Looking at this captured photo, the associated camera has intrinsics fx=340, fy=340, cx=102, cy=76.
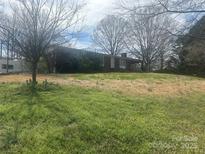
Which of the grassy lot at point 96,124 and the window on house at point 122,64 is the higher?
the window on house at point 122,64

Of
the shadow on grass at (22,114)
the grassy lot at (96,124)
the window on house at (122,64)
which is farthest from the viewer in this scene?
the window on house at (122,64)

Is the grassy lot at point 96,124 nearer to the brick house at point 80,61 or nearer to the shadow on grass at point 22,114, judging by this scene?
the shadow on grass at point 22,114

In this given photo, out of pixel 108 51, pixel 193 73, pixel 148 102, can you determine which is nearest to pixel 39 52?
pixel 148 102

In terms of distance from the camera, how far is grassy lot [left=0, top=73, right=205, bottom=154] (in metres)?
6.84

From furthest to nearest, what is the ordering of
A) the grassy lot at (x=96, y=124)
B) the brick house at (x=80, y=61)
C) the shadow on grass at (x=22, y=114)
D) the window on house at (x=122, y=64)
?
the window on house at (x=122, y=64)
the brick house at (x=80, y=61)
the shadow on grass at (x=22, y=114)
the grassy lot at (x=96, y=124)

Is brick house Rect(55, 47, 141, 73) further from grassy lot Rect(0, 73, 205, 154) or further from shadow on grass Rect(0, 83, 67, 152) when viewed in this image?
grassy lot Rect(0, 73, 205, 154)

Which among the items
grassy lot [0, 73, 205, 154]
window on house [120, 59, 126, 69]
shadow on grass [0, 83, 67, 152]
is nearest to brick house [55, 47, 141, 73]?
window on house [120, 59, 126, 69]

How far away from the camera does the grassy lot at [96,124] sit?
6840mm

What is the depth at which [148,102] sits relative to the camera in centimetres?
1133

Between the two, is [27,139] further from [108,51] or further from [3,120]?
[108,51]

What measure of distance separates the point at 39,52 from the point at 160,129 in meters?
7.49

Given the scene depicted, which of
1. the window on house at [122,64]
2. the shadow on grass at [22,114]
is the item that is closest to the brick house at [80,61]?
the window on house at [122,64]

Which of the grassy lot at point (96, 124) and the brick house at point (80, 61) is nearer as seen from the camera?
the grassy lot at point (96, 124)

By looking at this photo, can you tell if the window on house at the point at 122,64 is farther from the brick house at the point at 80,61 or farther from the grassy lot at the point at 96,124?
the grassy lot at the point at 96,124
